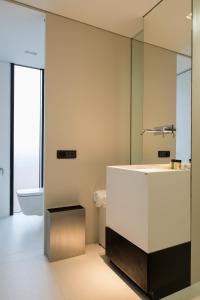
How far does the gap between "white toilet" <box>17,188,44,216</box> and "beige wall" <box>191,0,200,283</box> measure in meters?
1.97

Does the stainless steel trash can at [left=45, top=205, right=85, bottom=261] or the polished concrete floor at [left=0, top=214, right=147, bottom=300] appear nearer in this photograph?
the polished concrete floor at [left=0, top=214, right=147, bottom=300]

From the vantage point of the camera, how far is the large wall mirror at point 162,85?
6.77 feet

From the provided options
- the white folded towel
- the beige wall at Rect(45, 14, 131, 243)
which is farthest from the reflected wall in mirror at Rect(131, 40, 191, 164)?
the white folded towel

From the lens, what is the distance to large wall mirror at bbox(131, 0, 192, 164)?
6.77ft

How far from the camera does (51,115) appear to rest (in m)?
2.32

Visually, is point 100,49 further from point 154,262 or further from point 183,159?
point 154,262

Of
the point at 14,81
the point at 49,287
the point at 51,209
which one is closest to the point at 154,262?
the point at 49,287

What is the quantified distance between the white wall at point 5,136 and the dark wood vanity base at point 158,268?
2.30 meters

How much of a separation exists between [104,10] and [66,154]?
1.55 m

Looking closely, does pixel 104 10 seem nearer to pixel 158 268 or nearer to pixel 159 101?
pixel 159 101

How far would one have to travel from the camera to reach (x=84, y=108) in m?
2.51

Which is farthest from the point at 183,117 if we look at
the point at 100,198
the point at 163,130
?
the point at 100,198

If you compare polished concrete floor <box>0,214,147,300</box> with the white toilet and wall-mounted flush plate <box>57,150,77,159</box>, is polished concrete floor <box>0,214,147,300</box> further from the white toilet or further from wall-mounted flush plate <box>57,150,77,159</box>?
Result: wall-mounted flush plate <box>57,150,77,159</box>

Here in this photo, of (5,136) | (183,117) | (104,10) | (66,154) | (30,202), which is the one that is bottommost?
(30,202)
